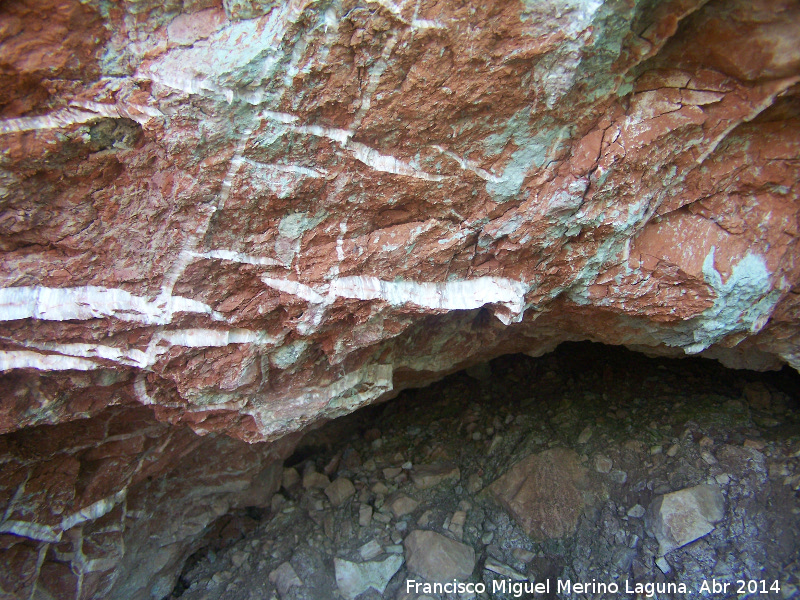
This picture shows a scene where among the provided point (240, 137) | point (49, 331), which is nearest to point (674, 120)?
point (240, 137)

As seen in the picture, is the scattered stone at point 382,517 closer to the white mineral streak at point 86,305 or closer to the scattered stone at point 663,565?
the scattered stone at point 663,565

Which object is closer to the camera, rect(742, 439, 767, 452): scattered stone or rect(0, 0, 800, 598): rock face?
rect(0, 0, 800, 598): rock face

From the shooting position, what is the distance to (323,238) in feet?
4.97

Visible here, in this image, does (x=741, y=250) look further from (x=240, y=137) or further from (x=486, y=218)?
(x=240, y=137)

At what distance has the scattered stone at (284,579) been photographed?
95.6 inches

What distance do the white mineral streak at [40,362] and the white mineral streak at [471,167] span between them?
4.10ft

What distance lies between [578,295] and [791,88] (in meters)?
0.79

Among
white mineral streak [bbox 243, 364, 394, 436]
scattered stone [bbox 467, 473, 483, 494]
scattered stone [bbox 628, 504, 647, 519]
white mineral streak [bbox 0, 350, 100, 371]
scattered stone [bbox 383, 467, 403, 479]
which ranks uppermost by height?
white mineral streak [bbox 0, 350, 100, 371]

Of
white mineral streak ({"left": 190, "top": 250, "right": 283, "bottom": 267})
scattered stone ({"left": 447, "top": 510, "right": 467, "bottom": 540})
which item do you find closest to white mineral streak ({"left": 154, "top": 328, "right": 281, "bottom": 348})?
white mineral streak ({"left": 190, "top": 250, "right": 283, "bottom": 267})

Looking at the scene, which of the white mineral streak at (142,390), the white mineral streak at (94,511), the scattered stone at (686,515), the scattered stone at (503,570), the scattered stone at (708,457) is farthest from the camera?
the scattered stone at (503,570)

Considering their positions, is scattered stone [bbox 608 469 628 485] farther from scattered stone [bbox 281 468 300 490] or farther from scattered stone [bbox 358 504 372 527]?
scattered stone [bbox 281 468 300 490]

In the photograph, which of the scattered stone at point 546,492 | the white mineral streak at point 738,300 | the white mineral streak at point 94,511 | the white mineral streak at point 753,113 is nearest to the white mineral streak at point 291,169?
the white mineral streak at point 753,113

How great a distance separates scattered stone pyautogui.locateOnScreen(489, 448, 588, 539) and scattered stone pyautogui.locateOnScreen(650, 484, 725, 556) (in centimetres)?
34

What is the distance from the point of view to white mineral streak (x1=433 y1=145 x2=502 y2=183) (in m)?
1.43
